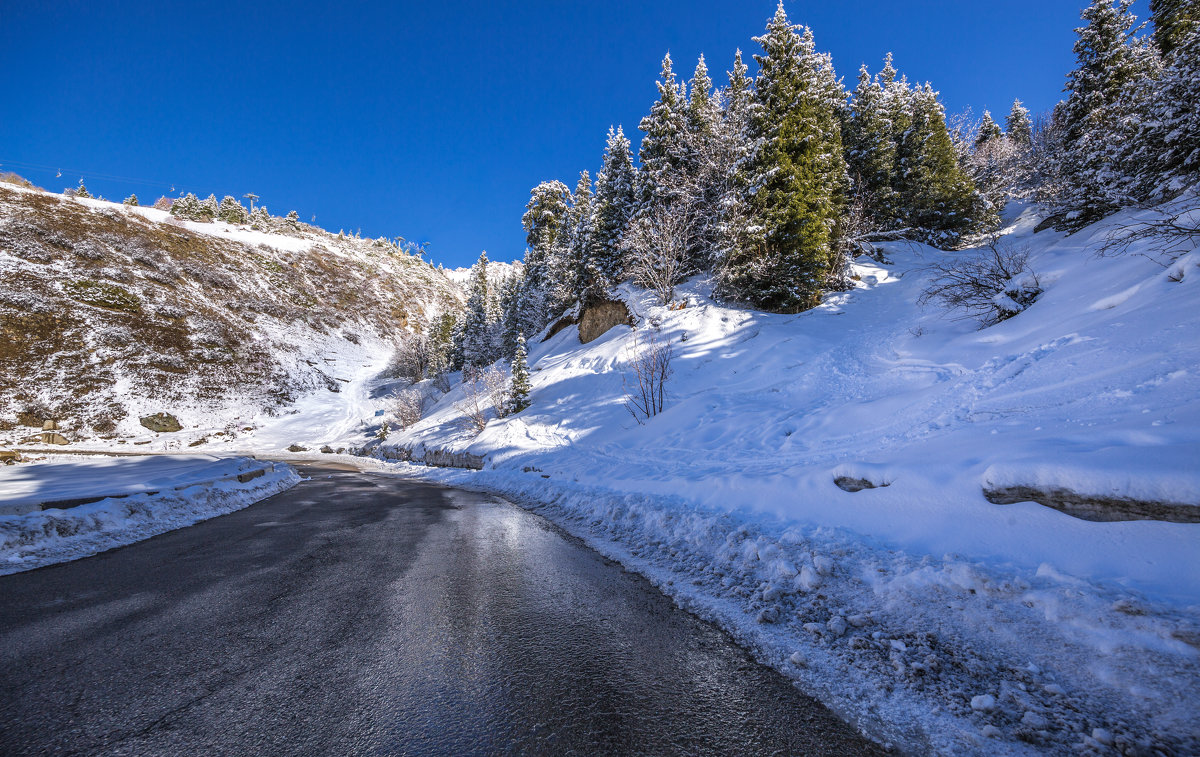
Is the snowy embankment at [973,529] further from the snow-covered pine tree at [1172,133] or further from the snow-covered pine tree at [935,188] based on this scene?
the snow-covered pine tree at [935,188]

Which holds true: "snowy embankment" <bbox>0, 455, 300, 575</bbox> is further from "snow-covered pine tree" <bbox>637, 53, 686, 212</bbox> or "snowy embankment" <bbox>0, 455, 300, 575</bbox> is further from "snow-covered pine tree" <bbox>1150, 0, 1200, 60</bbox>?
"snow-covered pine tree" <bbox>1150, 0, 1200, 60</bbox>

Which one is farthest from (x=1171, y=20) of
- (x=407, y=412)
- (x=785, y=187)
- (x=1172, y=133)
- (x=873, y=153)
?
(x=407, y=412)

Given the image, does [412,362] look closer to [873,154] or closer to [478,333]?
[478,333]

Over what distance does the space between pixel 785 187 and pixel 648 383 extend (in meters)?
12.2

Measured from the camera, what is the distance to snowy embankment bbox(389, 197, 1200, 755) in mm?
2078

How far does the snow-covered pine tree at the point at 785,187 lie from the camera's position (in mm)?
19391

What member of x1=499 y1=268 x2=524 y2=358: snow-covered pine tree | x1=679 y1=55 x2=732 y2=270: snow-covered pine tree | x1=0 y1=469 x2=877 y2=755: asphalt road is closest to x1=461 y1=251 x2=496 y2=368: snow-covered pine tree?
x1=499 y1=268 x2=524 y2=358: snow-covered pine tree

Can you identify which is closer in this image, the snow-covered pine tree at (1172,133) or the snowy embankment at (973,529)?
the snowy embankment at (973,529)

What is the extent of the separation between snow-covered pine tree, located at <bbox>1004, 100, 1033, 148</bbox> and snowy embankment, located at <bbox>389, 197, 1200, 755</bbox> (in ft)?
171

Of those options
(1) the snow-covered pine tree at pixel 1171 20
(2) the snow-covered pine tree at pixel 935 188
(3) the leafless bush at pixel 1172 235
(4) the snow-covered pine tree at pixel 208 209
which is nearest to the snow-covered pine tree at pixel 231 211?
(4) the snow-covered pine tree at pixel 208 209

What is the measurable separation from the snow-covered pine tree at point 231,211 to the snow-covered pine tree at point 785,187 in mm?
97282

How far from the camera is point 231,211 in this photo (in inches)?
3108

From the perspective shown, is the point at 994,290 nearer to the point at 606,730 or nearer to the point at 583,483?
the point at 583,483

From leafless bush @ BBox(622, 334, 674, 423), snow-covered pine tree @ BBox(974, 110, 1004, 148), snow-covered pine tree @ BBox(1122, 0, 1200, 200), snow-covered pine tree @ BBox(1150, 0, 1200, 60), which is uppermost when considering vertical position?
snow-covered pine tree @ BBox(974, 110, 1004, 148)
